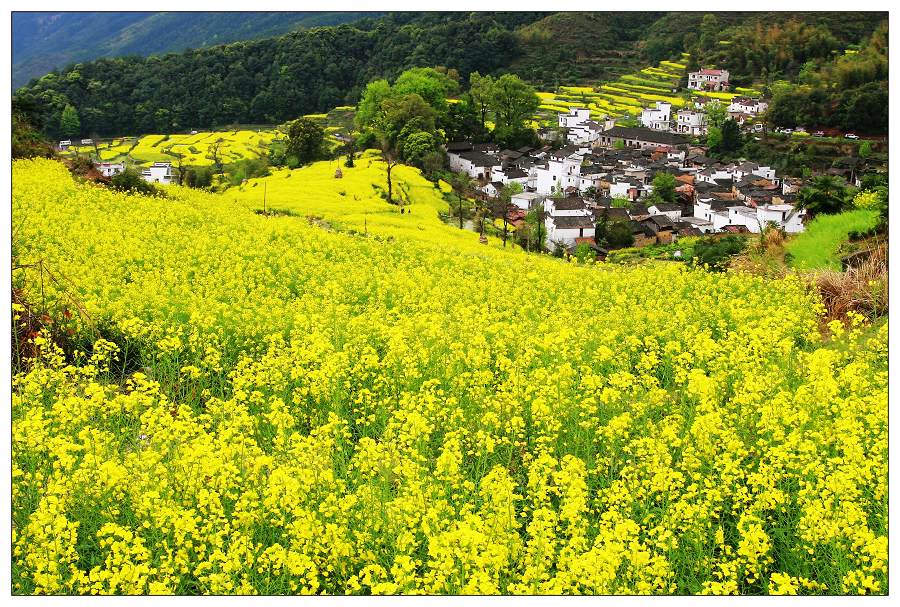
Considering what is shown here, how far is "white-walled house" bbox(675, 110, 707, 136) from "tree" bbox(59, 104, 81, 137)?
48.2 m

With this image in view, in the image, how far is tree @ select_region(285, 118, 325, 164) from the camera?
150 ft

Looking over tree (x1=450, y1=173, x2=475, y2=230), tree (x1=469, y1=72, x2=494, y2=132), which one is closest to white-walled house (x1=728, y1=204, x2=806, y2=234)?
tree (x1=450, y1=173, x2=475, y2=230)

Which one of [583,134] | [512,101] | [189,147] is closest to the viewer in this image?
[512,101]

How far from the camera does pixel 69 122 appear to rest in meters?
67.6

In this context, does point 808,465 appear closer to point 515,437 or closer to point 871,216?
point 515,437

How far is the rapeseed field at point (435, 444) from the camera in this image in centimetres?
590

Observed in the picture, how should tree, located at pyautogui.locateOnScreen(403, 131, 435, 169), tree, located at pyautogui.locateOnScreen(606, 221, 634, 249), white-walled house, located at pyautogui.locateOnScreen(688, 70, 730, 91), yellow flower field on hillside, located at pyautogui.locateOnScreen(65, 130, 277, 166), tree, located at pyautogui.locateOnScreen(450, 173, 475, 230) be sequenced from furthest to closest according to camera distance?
1. white-walled house, located at pyautogui.locateOnScreen(688, 70, 730, 91)
2. yellow flower field on hillside, located at pyautogui.locateOnScreen(65, 130, 277, 166)
3. tree, located at pyautogui.locateOnScreen(403, 131, 435, 169)
4. tree, located at pyautogui.locateOnScreen(450, 173, 475, 230)
5. tree, located at pyautogui.locateOnScreen(606, 221, 634, 249)

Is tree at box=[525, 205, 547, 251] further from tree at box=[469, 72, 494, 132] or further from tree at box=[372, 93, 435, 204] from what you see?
tree at box=[469, 72, 494, 132]

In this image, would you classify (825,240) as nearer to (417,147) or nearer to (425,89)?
(417,147)

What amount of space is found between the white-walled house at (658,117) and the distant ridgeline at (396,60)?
1232 cm

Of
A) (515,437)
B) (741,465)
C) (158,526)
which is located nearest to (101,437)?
(158,526)

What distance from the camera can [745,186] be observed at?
5009 centimetres

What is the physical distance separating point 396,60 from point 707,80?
1185 inches

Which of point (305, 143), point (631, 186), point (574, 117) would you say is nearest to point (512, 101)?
point (574, 117)
